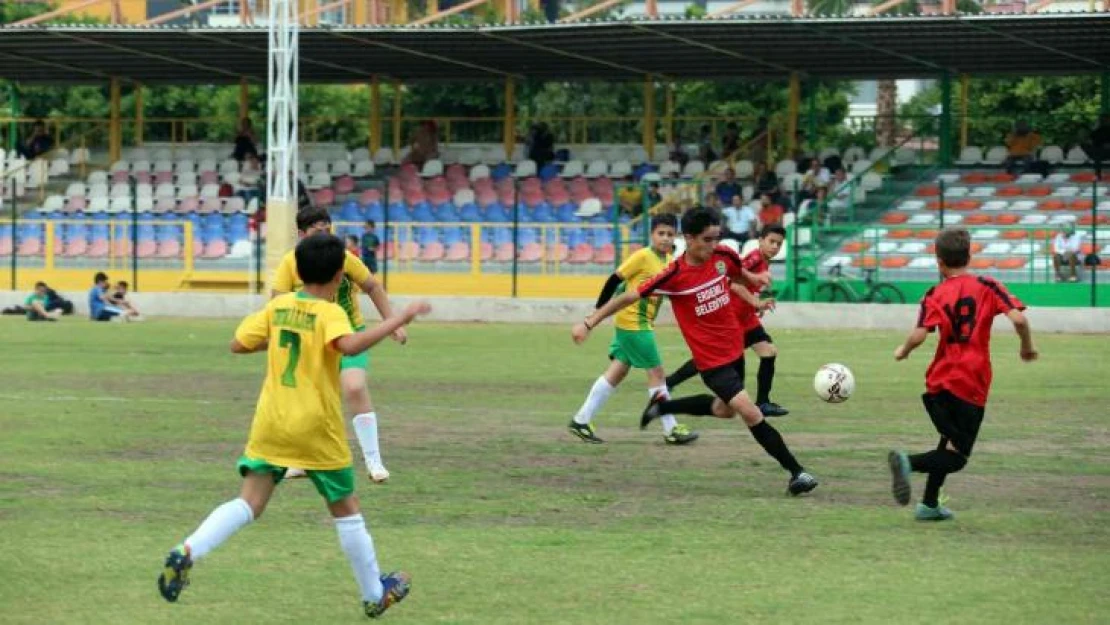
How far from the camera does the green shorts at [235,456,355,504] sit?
28.0ft

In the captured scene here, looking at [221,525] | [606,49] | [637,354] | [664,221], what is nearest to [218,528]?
[221,525]

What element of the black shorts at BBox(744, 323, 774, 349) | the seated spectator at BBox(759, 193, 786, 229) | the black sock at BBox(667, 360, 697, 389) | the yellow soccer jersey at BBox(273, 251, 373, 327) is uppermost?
the yellow soccer jersey at BBox(273, 251, 373, 327)

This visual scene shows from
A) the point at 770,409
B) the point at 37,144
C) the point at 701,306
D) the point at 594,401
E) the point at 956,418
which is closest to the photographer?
the point at 956,418

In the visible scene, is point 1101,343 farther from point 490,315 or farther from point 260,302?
point 260,302

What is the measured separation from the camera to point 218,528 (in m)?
8.40

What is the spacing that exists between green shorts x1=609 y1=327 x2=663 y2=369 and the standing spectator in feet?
69.8

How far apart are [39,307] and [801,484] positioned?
25199mm

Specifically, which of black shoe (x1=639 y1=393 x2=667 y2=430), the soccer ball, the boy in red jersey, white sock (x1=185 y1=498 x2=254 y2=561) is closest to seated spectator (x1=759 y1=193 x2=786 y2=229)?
the soccer ball

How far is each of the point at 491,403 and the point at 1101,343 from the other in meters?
12.3

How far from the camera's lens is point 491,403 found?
63.7 feet

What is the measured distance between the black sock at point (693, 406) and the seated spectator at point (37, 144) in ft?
122

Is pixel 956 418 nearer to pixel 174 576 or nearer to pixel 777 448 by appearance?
pixel 777 448

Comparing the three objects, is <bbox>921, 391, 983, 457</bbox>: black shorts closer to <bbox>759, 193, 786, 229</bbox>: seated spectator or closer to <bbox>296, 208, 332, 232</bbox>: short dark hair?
<bbox>296, 208, 332, 232</bbox>: short dark hair

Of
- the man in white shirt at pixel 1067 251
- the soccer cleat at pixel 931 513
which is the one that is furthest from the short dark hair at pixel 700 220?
the man in white shirt at pixel 1067 251
